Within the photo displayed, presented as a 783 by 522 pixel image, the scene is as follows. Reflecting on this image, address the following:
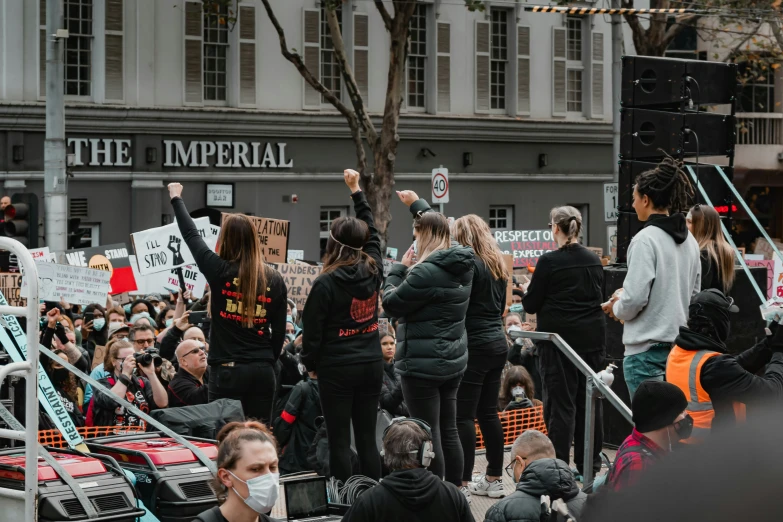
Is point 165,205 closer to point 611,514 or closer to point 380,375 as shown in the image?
point 380,375

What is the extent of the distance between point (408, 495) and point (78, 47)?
74.3 feet

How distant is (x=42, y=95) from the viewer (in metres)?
25.2

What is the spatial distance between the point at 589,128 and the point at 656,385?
3008cm

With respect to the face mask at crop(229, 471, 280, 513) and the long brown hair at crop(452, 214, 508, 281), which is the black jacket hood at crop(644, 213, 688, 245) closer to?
the long brown hair at crop(452, 214, 508, 281)

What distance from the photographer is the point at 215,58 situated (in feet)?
91.4

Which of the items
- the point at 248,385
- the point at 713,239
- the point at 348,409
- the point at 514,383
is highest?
the point at 713,239

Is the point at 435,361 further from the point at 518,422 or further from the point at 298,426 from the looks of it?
the point at 518,422

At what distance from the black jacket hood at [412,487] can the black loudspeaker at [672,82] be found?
4889 millimetres

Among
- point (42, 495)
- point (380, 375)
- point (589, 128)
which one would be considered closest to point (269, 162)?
point (589, 128)

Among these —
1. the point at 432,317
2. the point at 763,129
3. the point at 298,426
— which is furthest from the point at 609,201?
the point at 763,129

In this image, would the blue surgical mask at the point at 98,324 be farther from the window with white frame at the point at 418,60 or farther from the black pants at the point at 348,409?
the window with white frame at the point at 418,60

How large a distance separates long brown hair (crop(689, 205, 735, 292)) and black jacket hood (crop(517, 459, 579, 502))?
129 inches

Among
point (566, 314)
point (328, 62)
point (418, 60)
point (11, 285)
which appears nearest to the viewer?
point (566, 314)

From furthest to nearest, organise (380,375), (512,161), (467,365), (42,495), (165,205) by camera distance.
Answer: (512,161) → (165,205) → (467,365) → (380,375) → (42,495)
